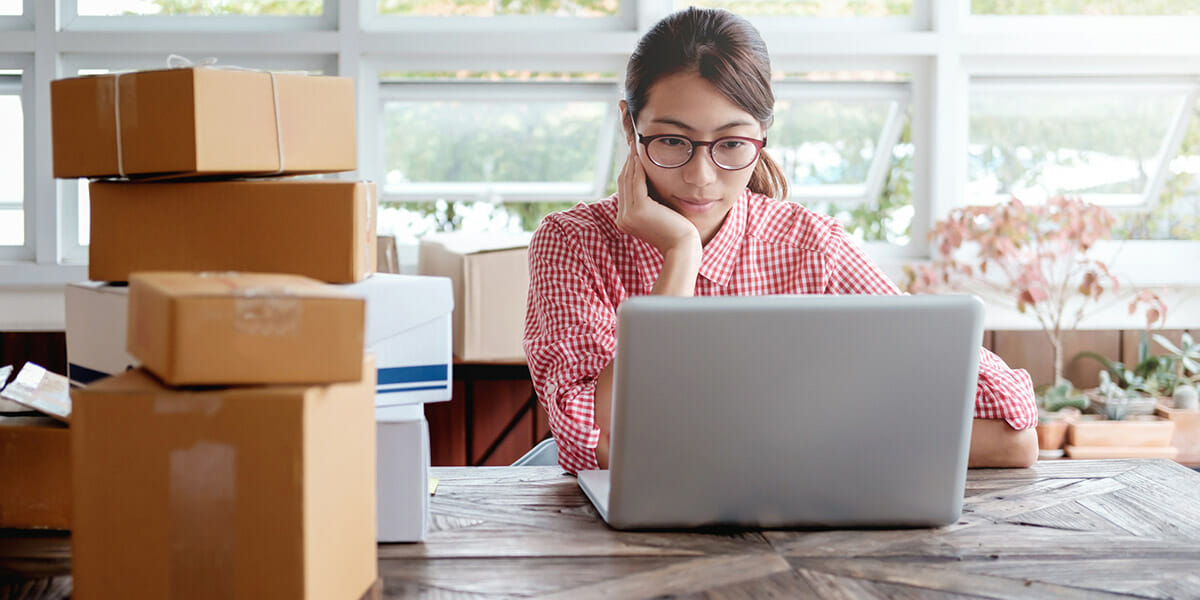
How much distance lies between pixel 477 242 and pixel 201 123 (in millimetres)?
1647

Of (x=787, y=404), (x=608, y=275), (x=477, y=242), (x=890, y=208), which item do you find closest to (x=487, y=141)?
(x=477, y=242)

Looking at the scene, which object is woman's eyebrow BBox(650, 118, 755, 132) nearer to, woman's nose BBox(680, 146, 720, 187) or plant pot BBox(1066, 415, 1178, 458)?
woman's nose BBox(680, 146, 720, 187)

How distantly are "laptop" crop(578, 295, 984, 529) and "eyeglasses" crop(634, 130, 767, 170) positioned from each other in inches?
24.4

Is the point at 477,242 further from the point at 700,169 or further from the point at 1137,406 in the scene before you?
the point at 1137,406

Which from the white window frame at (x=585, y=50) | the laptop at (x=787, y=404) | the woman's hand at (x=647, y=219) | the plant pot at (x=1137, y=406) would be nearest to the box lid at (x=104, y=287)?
the laptop at (x=787, y=404)

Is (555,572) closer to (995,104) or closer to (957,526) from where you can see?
(957,526)

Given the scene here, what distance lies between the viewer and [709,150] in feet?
5.08

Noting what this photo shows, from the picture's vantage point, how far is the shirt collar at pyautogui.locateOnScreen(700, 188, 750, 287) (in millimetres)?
1679

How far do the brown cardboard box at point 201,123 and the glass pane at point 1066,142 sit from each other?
2528 millimetres

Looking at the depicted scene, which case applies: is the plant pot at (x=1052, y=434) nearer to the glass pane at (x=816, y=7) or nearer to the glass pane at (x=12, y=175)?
the glass pane at (x=816, y=7)

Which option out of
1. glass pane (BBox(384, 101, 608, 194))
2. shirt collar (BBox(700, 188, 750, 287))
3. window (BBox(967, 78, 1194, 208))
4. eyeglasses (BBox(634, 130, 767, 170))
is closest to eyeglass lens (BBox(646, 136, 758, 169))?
eyeglasses (BBox(634, 130, 767, 170))

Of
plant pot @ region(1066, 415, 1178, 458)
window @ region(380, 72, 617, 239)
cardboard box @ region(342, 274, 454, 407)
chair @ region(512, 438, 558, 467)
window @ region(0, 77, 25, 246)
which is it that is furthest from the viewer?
window @ region(380, 72, 617, 239)

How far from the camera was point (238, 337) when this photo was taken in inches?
30.4

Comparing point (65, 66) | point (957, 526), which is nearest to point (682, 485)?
point (957, 526)
